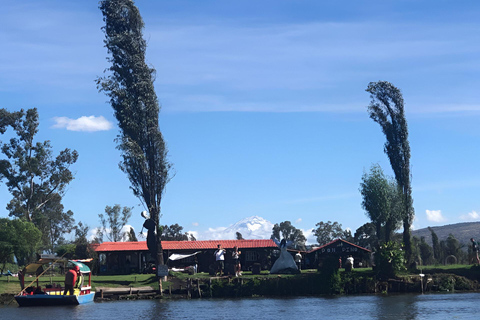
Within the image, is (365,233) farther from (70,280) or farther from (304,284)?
(70,280)

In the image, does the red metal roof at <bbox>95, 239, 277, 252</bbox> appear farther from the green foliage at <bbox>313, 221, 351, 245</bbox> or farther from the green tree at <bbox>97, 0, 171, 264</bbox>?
the green foliage at <bbox>313, 221, 351, 245</bbox>

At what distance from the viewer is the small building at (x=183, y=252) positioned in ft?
213

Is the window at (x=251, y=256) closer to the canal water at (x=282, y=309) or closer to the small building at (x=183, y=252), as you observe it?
the small building at (x=183, y=252)

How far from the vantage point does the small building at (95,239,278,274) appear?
64.8 metres

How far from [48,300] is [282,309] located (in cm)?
1771

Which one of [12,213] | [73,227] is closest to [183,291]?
[12,213]

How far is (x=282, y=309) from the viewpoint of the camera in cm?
4247

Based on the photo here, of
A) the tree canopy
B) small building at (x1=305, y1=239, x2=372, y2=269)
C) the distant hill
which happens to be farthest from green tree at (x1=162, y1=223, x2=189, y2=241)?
the distant hill

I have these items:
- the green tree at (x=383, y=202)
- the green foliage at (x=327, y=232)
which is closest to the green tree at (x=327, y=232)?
the green foliage at (x=327, y=232)

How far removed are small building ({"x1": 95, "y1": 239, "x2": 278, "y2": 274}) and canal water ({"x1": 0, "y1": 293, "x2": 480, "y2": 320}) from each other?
1464cm

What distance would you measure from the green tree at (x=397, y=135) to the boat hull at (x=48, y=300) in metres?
36.1

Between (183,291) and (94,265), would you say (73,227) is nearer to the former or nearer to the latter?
(94,265)

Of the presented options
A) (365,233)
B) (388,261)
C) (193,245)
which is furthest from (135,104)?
(365,233)

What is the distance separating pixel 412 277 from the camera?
54.3 meters
